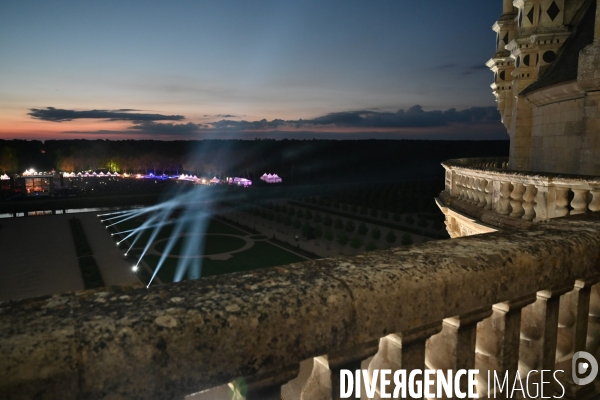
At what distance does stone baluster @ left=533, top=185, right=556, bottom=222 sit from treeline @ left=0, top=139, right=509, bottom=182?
94317mm

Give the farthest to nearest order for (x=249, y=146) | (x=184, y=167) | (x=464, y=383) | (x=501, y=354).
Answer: (x=249, y=146)
(x=184, y=167)
(x=501, y=354)
(x=464, y=383)

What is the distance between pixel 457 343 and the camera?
2217 mm

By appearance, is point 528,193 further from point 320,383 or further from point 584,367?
point 320,383

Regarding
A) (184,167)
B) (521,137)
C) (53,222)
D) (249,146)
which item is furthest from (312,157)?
(521,137)

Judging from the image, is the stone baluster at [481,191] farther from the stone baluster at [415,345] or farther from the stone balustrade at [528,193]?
the stone baluster at [415,345]

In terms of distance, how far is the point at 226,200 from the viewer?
57.9 m

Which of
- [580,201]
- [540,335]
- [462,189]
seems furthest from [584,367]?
[462,189]

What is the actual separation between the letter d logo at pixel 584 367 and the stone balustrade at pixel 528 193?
261 cm

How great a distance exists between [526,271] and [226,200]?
56488mm

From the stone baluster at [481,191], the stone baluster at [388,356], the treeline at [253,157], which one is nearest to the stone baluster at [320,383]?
the stone baluster at [388,356]

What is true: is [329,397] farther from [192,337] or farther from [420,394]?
[192,337]

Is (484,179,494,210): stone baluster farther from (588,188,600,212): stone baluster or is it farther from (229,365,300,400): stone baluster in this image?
(229,365,300,400): stone baluster

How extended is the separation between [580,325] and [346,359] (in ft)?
5.85

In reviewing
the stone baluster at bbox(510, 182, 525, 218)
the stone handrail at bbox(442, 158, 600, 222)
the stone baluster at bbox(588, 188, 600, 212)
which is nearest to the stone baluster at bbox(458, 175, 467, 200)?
the stone handrail at bbox(442, 158, 600, 222)
